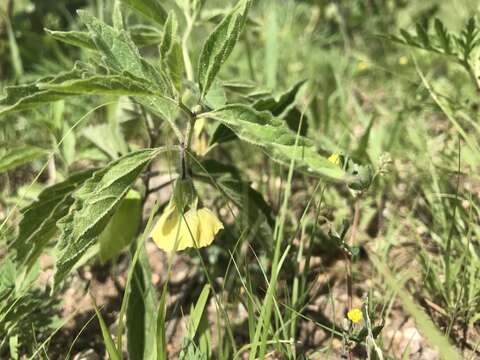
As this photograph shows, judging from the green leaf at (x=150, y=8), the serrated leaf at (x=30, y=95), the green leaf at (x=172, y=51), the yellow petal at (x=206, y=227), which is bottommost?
the yellow petal at (x=206, y=227)

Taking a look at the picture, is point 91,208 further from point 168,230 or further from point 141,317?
point 141,317

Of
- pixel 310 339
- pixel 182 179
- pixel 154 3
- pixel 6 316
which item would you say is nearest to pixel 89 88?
pixel 182 179

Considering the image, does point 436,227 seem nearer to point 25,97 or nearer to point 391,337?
point 391,337

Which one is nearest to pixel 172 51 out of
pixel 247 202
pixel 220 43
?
pixel 220 43

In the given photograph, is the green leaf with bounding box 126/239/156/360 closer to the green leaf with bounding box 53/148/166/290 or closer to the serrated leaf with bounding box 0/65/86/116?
the green leaf with bounding box 53/148/166/290

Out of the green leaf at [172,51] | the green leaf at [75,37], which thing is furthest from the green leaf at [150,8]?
the green leaf at [172,51]

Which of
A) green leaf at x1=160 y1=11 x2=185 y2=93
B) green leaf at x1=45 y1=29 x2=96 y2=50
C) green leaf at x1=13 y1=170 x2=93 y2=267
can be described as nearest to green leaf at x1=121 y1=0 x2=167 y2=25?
green leaf at x1=45 y1=29 x2=96 y2=50

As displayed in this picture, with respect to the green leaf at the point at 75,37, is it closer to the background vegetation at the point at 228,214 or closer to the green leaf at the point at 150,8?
the background vegetation at the point at 228,214
